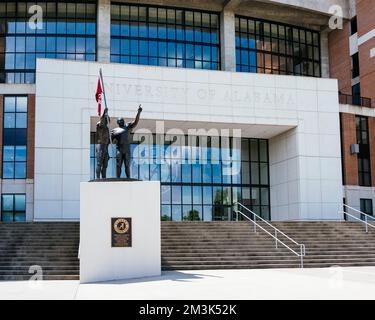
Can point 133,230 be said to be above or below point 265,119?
below

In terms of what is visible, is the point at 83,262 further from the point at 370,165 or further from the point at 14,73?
the point at 370,165

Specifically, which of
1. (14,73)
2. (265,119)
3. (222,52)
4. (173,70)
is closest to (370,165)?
(265,119)

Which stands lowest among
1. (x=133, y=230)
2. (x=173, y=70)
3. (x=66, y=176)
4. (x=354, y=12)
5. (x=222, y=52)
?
(x=133, y=230)

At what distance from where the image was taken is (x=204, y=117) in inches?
1331

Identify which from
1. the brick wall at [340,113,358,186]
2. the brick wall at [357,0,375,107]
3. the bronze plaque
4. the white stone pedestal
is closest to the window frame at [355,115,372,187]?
the brick wall at [340,113,358,186]

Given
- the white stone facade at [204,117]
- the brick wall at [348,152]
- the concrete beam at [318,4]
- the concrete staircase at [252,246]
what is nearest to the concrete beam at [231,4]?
the concrete beam at [318,4]

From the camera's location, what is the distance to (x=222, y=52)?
135ft

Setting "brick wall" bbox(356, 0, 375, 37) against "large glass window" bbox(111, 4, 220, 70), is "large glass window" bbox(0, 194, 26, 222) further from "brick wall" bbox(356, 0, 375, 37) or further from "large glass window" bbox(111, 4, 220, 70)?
"brick wall" bbox(356, 0, 375, 37)

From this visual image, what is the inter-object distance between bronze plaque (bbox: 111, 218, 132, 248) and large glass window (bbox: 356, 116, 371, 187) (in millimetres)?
25919

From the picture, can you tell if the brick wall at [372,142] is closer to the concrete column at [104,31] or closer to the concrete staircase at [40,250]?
the concrete column at [104,31]

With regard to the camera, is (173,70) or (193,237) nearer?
(193,237)

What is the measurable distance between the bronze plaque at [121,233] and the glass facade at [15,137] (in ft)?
59.1

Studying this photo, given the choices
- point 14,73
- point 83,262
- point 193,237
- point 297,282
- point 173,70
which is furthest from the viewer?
point 14,73
